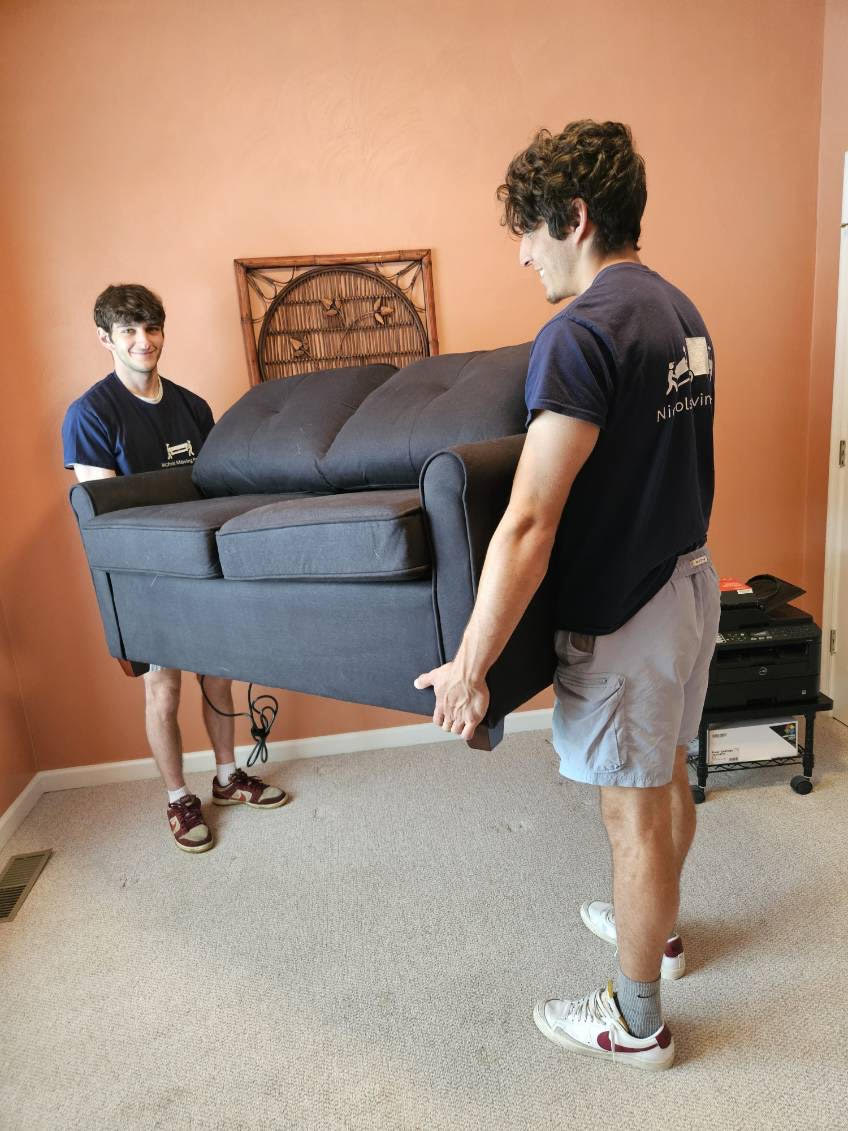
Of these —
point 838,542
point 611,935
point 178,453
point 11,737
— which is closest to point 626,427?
point 611,935

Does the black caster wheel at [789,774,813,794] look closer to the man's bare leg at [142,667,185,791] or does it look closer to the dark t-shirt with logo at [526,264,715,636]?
the dark t-shirt with logo at [526,264,715,636]

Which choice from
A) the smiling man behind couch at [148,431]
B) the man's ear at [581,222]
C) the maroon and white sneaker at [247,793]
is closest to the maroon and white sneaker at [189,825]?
the smiling man behind couch at [148,431]

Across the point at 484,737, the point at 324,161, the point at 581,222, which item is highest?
the point at 324,161

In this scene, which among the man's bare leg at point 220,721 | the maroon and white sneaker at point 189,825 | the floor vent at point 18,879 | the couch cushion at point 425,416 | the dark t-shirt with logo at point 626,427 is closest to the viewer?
the dark t-shirt with logo at point 626,427

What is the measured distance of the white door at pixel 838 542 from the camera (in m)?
2.39

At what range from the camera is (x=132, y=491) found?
1.78m

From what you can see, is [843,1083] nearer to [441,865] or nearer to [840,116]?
[441,865]

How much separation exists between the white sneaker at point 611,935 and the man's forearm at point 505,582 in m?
0.86

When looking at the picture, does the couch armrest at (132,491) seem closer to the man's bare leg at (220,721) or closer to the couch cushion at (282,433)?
the couch cushion at (282,433)

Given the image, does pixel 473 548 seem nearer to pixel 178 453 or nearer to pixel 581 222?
pixel 581 222

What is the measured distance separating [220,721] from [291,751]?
0.40m

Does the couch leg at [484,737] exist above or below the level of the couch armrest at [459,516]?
below

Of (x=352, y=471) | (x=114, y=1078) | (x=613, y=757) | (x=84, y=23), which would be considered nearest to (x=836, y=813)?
(x=613, y=757)

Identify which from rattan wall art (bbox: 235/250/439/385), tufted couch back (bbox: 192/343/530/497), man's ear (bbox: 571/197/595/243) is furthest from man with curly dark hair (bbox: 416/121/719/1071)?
rattan wall art (bbox: 235/250/439/385)
